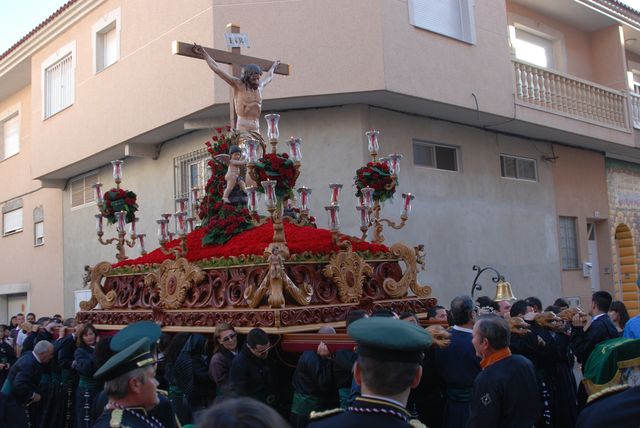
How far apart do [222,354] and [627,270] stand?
1407 centimetres

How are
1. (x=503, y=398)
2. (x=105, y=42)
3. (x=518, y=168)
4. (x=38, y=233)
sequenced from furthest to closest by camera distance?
1. (x=38, y=233)
2. (x=105, y=42)
3. (x=518, y=168)
4. (x=503, y=398)

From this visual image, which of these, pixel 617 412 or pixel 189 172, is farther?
pixel 189 172

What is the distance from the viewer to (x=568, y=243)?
15469 millimetres

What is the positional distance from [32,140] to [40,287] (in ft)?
12.9

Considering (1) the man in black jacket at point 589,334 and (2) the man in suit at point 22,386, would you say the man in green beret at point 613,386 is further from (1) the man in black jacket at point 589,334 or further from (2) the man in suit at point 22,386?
(2) the man in suit at point 22,386

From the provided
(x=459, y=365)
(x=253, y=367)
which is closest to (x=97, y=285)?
(x=253, y=367)

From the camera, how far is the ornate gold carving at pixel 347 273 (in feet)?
22.0

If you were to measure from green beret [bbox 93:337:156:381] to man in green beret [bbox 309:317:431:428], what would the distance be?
1.05 metres

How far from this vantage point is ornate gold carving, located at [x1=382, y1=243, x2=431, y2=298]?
7266 millimetres

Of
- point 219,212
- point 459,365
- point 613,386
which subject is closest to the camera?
point 613,386

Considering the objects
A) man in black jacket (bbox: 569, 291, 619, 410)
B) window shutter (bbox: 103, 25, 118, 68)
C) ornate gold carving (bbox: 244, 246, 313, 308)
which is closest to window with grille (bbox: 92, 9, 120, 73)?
window shutter (bbox: 103, 25, 118, 68)

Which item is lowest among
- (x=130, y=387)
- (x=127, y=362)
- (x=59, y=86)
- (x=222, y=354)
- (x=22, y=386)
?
(x=22, y=386)

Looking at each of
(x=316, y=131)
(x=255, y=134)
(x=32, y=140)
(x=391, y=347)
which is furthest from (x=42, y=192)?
(x=391, y=347)

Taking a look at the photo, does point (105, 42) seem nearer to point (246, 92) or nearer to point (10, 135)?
point (10, 135)
